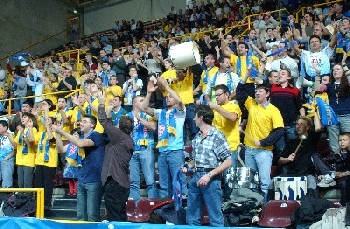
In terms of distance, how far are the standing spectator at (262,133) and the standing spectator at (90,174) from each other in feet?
6.08

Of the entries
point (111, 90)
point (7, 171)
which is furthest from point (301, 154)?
point (7, 171)

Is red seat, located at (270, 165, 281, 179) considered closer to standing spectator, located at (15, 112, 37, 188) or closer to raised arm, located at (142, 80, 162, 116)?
raised arm, located at (142, 80, 162, 116)

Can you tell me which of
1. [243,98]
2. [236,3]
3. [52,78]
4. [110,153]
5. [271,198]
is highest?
[236,3]

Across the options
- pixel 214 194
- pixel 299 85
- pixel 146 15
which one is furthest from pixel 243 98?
pixel 146 15

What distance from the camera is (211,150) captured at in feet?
18.9

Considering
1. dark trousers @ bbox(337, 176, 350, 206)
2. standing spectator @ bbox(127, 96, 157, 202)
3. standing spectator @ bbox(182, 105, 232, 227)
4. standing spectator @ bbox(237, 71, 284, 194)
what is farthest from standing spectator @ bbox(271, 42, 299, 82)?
standing spectator @ bbox(182, 105, 232, 227)

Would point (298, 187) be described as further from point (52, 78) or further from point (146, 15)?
point (146, 15)

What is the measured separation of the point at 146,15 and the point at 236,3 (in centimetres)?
611

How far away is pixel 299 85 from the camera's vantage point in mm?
8750

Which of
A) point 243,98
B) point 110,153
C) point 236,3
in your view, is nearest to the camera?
point 110,153

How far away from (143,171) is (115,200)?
1.63m

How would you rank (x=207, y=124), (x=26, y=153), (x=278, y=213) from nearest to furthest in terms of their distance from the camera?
(x=207, y=124) < (x=278, y=213) < (x=26, y=153)

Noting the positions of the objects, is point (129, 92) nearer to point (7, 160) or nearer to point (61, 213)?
point (7, 160)

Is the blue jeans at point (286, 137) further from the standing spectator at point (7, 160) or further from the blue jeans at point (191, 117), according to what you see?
the standing spectator at point (7, 160)
